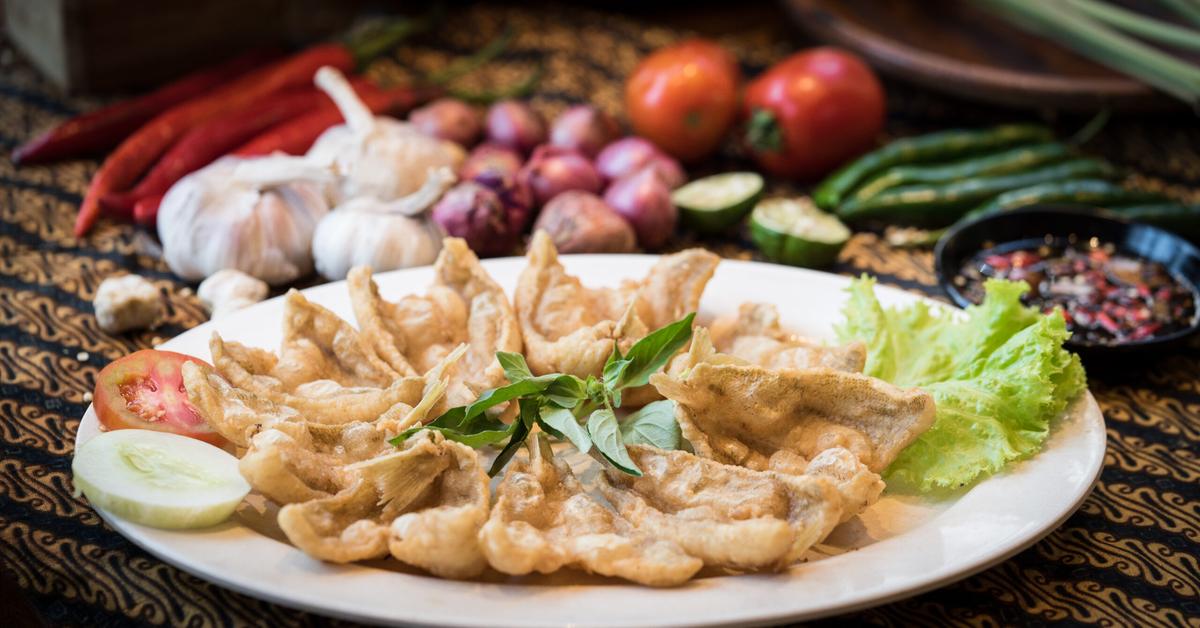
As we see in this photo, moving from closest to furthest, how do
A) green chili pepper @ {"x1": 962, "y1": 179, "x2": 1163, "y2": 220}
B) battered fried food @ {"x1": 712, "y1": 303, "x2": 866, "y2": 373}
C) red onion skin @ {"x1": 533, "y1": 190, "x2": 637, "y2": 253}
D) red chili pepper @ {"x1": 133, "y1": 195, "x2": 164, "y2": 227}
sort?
battered fried food @ {"x1": 712, "y1": 303, "x2": 866, "y2": 373} → red onion skin @ {"x1": 533, "y1": 190, "x2": 637, "y2": 253} → red chili pepper @ {"x1": 133, "y1": 195, "x2": 164, "y2": 227} → green chili pepper @ {"x1": 962, "y1": 179, "x2": 1163, "y2": 220}

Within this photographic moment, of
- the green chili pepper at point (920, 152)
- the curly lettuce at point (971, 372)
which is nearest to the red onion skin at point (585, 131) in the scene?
the green chili pepper at point (920, 152)

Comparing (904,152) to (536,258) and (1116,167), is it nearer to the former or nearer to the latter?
(1116,167)

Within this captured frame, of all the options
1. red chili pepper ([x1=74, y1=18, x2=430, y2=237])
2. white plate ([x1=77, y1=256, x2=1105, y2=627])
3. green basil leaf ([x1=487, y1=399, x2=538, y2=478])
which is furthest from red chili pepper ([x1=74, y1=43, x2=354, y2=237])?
green basil leaf ([x1=487, y1=399, x2=538, y2=478])

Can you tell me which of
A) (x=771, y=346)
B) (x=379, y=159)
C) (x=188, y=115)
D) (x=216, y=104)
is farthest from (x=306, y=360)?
(x=216, y=104)

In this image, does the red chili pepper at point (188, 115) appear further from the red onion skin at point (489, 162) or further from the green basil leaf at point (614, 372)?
the green basil leaf at point (614, 372)

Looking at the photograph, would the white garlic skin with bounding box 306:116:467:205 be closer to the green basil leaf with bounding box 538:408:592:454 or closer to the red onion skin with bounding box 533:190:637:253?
the red onion skin with bounding box 533:190:637:253

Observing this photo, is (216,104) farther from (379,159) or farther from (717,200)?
(717,200)
